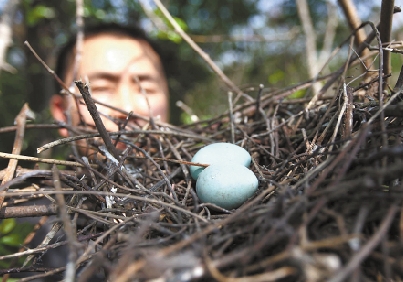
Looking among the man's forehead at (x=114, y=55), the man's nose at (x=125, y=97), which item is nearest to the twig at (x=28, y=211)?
the man's nose at (x=125, y=97)

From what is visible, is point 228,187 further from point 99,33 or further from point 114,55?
point 99,33

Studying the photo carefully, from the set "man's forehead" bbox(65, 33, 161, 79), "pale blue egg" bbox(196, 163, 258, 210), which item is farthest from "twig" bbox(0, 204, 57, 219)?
"man's forehead" bbox(65, 33, 161, 79)

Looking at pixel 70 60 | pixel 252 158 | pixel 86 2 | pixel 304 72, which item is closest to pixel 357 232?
pixel 252 158

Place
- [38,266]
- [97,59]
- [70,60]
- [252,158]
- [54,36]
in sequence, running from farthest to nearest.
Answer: [54,36], [70,60], [97,59], [252,158], [38,266]

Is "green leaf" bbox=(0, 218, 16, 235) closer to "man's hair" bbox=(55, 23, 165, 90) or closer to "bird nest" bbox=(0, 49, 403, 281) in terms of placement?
"bird nest" bbox=(0, 49, 403, 281)

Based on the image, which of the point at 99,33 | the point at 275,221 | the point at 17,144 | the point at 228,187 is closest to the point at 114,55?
the point at 99,33

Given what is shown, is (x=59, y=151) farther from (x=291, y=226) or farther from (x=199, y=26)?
(x=291, y=226)

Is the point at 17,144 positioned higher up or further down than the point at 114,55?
further down
